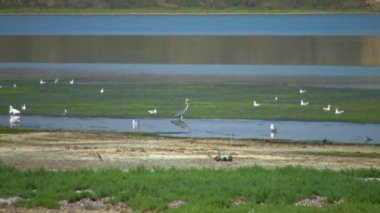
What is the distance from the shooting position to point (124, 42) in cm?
9331

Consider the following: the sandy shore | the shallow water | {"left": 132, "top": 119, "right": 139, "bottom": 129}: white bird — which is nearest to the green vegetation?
the shallow water

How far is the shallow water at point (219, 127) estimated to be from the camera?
1224 inches

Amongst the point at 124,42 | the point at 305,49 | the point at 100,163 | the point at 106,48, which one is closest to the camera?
the point at 100,163

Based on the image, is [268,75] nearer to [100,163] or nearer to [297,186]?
[100,163]

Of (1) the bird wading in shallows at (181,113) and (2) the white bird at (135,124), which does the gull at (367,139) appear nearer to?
(2) the white bird at (135,124)

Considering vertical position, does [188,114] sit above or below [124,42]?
below

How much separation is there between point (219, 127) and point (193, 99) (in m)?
8.09

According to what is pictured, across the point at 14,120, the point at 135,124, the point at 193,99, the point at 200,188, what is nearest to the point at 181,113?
the point at 135,124

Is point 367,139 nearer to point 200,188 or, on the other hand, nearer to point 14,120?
point 14,120

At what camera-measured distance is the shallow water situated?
31.1m

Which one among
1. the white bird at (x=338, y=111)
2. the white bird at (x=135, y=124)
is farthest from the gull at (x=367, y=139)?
the white bird at (x=135, y=124)

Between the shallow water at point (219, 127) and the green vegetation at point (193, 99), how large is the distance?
114cm

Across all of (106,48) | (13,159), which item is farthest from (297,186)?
(106,48)

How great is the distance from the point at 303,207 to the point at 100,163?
21.2 ft
